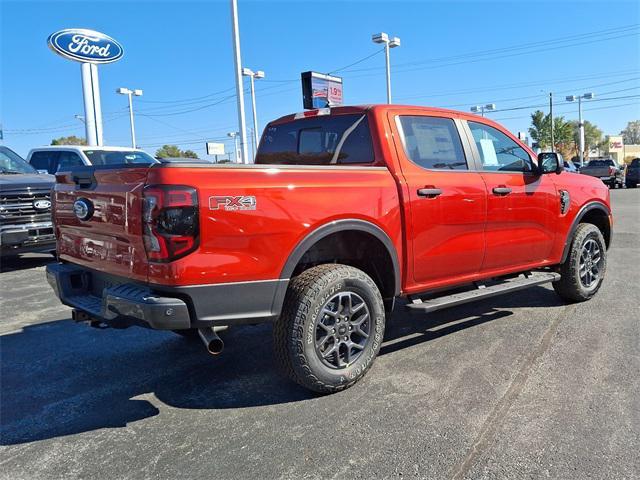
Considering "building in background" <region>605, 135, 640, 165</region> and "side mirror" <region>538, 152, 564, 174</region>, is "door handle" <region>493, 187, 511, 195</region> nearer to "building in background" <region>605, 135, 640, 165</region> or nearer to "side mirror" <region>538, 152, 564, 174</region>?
"side mirror" <region>538, 152, 564, 174</region>

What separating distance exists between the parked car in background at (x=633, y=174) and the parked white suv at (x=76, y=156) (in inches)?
1063

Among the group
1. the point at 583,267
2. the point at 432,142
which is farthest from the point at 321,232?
the point at 583,267

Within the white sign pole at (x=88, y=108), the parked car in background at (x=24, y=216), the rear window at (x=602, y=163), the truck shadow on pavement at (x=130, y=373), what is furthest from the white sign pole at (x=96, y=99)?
the rear window at (x=602, y=163)

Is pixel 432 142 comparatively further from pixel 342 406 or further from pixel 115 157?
pixel 115 157

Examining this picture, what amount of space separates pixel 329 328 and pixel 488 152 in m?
2.36

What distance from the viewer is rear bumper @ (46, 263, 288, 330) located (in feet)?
9.59

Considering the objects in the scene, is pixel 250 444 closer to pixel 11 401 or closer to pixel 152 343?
pixel 11 401

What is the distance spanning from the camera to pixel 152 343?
15.6 ft

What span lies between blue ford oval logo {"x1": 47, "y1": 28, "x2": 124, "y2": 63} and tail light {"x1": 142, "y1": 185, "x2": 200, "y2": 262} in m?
20.5

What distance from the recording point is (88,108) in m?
21.0

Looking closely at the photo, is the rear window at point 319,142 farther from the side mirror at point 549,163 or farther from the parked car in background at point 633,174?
the parked car in background at point 633,174

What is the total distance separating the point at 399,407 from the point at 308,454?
30.2 inches

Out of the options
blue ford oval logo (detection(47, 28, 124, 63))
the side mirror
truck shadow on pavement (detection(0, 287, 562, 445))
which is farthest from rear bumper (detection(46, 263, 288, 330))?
blue ford oval logo (detection(47, 28, 124, 63))

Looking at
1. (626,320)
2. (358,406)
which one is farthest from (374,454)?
(626,320)
